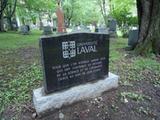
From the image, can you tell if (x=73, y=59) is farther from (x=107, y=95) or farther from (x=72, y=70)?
(x=107, y=95)

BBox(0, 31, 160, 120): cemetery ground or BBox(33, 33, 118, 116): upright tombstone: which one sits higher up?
BBox(33, 33, 118, 116): upright tombstone

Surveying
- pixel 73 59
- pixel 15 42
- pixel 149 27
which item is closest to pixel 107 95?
pixel 73 59

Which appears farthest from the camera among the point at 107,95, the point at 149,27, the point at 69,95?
the point at 149,27

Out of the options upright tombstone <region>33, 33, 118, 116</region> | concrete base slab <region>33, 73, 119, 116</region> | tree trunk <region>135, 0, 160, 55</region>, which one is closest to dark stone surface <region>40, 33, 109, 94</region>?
upright tombstone <region>33, 33, 118, 116</region>

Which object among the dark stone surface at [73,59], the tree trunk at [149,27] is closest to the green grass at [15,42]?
the tree trunk at [149,27]

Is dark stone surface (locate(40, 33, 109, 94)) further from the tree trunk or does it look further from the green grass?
the green grass

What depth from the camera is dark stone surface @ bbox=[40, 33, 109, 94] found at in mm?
3061

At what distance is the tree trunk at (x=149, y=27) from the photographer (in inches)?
256

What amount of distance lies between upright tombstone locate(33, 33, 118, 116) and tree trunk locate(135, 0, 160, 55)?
11.0ft

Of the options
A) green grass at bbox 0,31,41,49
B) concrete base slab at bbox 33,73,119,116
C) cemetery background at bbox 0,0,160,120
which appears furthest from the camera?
green grass at bbox 0,31,41,49

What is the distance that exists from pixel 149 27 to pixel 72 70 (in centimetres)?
450

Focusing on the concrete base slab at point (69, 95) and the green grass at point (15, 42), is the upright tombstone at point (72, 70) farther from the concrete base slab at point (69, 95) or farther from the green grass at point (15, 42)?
the green grass at point (15, 42)

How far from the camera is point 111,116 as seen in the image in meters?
3.12

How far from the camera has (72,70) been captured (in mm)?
3389
